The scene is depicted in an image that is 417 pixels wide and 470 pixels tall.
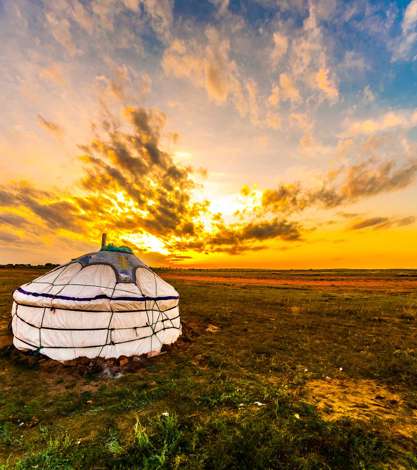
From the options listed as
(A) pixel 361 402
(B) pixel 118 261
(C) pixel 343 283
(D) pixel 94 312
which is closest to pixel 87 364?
(D) pixel 94 312

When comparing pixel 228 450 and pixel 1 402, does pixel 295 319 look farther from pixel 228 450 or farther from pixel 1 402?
pixel 1 402

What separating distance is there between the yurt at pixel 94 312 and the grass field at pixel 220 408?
49 centimetres

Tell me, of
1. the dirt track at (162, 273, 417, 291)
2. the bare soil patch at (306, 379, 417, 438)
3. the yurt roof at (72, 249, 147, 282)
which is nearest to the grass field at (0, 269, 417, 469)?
the bare soil patch at (306, 379, 417, 438)

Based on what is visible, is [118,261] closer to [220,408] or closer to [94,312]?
[94,312]

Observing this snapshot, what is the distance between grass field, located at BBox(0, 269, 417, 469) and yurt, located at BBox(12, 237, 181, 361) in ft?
1.60

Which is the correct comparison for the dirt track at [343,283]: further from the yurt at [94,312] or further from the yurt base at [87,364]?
the yurt base at [87,364]

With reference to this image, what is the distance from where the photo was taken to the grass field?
13.2 feet

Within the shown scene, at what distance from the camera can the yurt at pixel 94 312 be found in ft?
25.7

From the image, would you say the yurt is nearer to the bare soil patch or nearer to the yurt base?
the yurt base

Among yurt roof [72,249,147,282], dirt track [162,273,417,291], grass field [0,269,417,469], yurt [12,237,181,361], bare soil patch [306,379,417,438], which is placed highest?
yurt roof [72,249,147,282]

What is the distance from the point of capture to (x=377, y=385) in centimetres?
691

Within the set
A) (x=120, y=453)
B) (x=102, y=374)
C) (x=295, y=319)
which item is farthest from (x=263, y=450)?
(x=295, y=319)

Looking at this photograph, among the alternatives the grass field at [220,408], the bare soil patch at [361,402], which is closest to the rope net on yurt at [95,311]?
the grass field at [220,408]

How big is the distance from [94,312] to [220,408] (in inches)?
174
